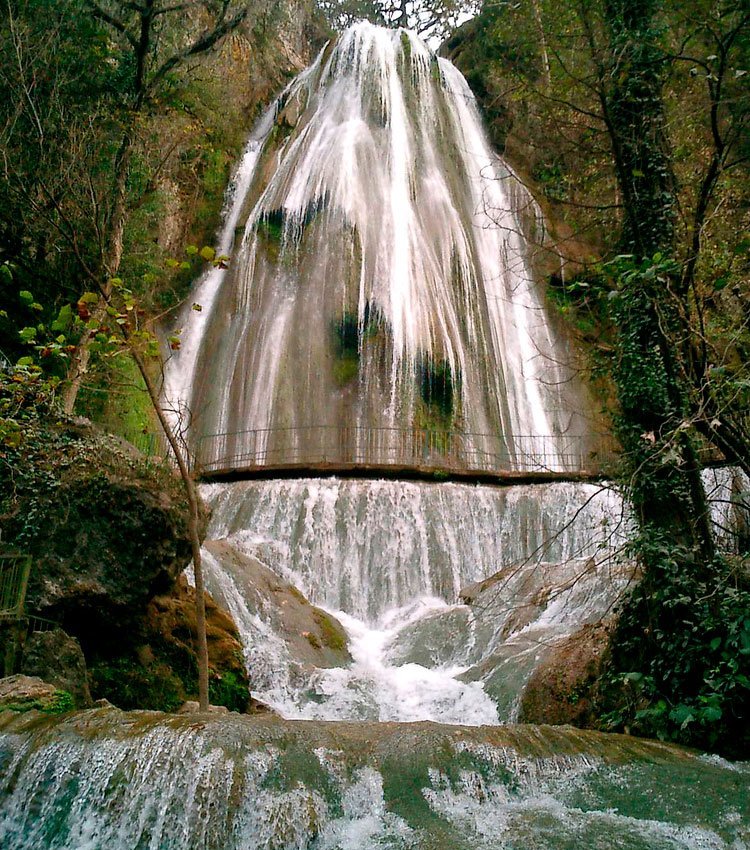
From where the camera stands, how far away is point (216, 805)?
426 cm

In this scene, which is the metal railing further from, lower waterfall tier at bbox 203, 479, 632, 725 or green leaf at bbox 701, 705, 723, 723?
green leaf at bbox 701, 705, 723, 723

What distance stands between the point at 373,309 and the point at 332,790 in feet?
44.2

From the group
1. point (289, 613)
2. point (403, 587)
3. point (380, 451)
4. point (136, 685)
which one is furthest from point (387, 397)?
point (136, 685)

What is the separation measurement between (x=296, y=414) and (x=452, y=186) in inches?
341

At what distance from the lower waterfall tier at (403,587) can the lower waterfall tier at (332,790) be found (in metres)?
2.05

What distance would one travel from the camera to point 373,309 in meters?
17.1

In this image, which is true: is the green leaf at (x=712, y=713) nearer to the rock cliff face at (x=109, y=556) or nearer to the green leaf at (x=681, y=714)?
the green leaf at (x=681, y=714)

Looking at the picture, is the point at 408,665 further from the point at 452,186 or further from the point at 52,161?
the point at 452,186

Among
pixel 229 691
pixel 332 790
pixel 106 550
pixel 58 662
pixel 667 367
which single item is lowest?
pixel 332 790

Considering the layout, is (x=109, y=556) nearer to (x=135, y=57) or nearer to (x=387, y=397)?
(x=135, y=57)

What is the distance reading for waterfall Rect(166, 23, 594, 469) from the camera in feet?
53.4

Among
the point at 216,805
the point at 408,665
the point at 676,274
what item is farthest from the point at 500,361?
the point at 216,805

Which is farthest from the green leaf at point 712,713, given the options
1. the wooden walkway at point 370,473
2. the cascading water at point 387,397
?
the wooden walkway at point 370,473

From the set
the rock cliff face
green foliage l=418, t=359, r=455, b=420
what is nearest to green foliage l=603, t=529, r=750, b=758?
the rock cliff face
